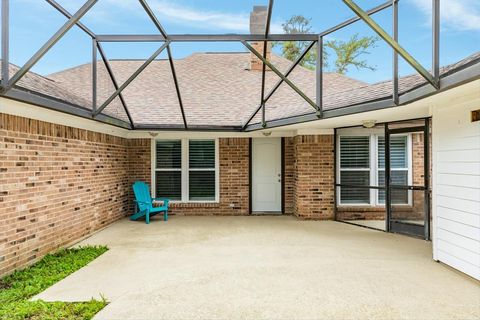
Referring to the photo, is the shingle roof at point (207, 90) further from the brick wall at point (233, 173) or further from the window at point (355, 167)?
the window at point (355, 167)

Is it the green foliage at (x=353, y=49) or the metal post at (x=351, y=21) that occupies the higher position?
the metal post at (x=351, y=21)

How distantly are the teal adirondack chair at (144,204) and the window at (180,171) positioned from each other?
570mm

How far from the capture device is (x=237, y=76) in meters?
9.62

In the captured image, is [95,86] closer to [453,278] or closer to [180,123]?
[180,123]

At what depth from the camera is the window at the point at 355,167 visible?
795 centimetres

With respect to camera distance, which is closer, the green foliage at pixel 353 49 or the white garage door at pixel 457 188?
the white garage door at pixel 457 188

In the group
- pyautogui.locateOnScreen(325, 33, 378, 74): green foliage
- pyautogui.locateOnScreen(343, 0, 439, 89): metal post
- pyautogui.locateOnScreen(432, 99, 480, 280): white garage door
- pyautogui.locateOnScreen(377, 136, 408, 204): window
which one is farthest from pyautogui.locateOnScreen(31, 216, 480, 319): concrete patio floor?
pyautogui.locateOnScreen(325, 33, 378, 74): green foliage

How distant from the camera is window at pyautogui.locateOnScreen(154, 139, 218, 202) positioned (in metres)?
9.09

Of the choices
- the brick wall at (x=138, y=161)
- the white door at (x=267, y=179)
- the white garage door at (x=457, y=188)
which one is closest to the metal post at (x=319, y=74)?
the white garage door at (x=457, y=188)

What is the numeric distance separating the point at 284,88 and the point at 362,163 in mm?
2781

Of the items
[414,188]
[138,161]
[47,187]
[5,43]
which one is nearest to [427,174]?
[414,188]

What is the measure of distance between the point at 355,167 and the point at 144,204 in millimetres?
5236

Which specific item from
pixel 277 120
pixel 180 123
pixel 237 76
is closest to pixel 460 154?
pixel 277 120

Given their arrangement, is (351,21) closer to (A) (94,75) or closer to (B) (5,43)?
(A) (94,75)
